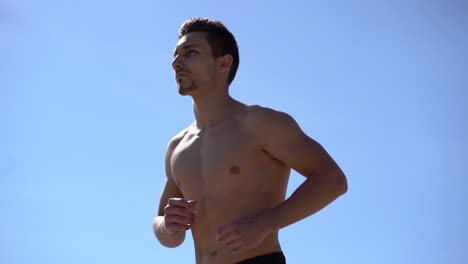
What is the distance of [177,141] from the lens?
22.6 ft

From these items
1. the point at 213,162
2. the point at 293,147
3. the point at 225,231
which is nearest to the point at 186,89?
the point at 213,162

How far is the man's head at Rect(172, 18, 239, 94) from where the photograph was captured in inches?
253

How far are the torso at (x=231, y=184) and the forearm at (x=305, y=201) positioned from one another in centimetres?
43

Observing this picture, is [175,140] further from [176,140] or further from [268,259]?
[268,259]

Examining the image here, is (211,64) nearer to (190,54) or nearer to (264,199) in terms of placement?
(190,54)

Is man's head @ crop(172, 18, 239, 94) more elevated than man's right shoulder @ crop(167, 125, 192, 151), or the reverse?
man's head @ crop(172, 18, 239, 94)

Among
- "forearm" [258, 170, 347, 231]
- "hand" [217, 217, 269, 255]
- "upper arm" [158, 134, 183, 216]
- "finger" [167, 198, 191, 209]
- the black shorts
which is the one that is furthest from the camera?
"upper arm" [158, 134, 183, 216]

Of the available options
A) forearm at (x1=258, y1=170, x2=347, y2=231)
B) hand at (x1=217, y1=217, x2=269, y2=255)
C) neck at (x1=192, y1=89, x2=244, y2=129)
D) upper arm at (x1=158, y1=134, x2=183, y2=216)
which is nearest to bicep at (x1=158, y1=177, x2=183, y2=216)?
upper arm at (x1=158, y1=134, x2=183, y2=216)

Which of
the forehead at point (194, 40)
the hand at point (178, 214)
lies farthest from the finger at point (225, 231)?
the forehead at point (194, 40)

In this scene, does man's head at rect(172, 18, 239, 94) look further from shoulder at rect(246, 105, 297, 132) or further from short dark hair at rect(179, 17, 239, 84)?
shoulder at rect(246, 105, 297, 132)

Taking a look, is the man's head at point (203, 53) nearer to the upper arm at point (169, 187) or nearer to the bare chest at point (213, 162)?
the bare chest at point (213, 162)

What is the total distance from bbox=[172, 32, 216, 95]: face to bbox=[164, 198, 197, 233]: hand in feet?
3.86

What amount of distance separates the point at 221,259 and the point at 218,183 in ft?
1.97

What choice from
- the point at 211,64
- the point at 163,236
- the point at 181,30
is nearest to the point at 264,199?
the point at 163,236
